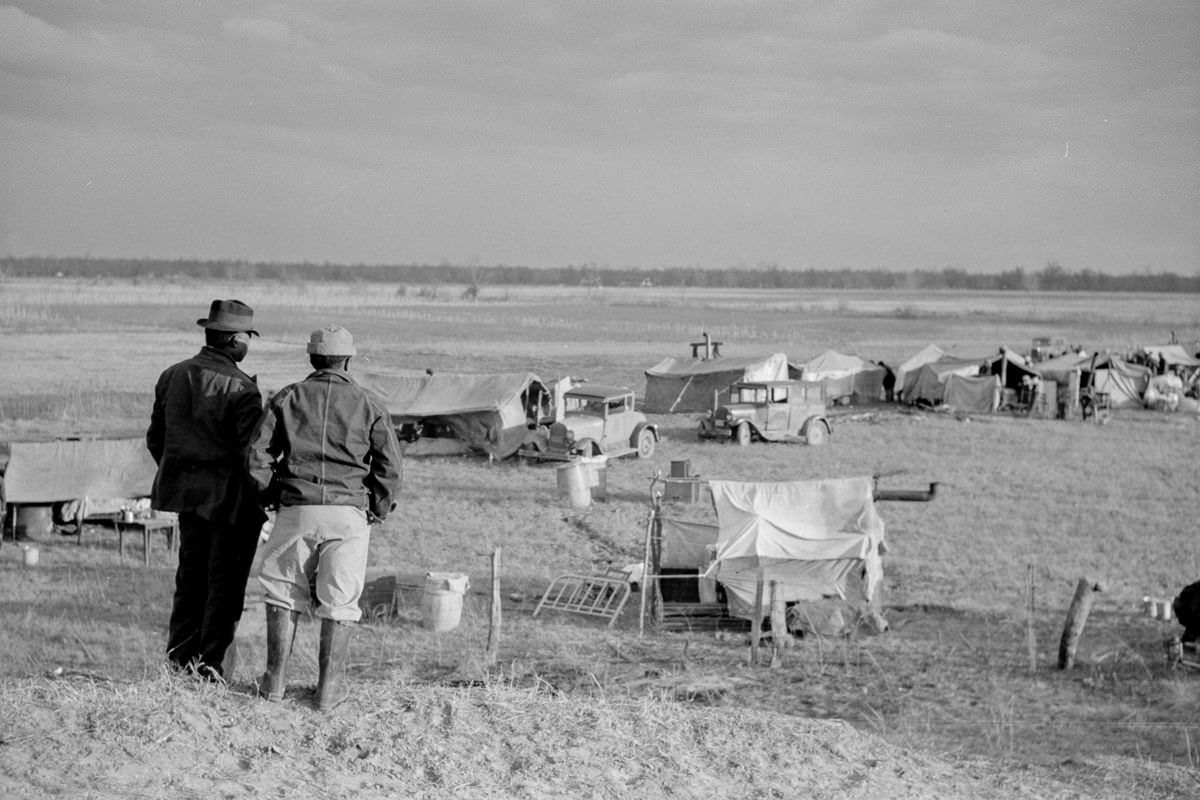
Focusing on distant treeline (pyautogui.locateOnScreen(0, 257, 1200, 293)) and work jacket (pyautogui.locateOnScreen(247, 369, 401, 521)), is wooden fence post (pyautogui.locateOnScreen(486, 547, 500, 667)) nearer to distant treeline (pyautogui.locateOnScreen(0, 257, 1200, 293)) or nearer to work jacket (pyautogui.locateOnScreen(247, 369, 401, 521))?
work jacket (pyautogui.locateOnScreen(247, 369, 401, 521))

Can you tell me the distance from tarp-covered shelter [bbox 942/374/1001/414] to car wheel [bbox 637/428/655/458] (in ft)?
40.8

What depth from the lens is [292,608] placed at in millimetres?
5223

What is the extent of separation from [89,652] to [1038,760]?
313 inches

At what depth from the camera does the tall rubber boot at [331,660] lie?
511 cm

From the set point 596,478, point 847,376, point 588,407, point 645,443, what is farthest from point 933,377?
point 596,478

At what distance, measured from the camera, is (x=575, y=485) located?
17984mm

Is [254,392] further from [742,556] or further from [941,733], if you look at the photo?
[742,556]

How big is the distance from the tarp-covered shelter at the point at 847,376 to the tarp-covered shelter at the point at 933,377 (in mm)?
1110

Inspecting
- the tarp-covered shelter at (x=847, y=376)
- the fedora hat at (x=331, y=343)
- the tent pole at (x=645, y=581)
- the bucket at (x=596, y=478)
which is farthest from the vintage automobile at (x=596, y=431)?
the fedora hat at (x=331, y=343)

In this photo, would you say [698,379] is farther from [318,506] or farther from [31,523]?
[318,506]

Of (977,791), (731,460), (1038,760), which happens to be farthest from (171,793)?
(731,460)

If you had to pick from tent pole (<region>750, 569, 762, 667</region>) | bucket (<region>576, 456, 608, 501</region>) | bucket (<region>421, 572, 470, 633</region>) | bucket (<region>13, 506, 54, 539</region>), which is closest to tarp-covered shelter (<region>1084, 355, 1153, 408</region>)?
bucket (<region>576, 456, 608, 501</region>)

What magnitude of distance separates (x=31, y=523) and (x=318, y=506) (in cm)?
1165

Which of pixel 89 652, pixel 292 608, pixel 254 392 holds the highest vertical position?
pixel 254 392
